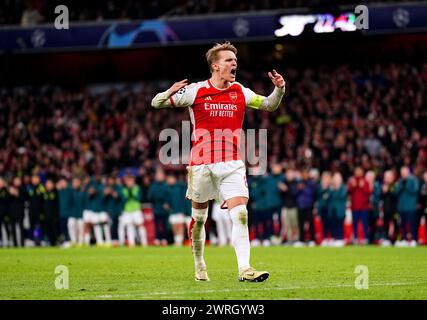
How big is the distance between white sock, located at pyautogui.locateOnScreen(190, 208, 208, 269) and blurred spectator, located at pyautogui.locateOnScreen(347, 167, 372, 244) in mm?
14930

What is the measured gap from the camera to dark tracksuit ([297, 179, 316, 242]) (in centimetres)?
2705

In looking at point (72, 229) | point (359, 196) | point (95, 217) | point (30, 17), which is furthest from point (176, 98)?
point (30, 17)

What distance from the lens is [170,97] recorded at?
1131cm

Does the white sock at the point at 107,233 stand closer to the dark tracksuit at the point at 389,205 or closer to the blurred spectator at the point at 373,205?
the blurred spectator at the point at 373,205

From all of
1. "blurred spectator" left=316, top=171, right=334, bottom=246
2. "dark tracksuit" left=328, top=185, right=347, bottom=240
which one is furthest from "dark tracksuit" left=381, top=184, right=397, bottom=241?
"blurred spectator" left=316, top=171, right=334, bottom=246

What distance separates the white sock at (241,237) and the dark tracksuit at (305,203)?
626 inches

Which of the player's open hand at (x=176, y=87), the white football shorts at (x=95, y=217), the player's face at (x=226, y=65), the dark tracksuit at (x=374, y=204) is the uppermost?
the player's face at (x=226, y=65)

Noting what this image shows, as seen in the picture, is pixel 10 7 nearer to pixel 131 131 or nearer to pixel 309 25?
pixel 131 131

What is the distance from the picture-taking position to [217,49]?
11648 millimetres

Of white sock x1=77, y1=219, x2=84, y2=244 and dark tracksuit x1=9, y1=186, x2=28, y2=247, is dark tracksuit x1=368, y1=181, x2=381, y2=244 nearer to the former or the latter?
white sock x1=77, y1=219, x2=84, y2=244

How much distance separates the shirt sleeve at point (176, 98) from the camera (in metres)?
11.3

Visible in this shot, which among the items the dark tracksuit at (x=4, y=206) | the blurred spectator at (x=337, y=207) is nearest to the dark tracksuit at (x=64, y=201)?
the dark tracksuit at (x=4, y=206)

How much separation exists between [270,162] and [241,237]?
2006 centimetres
